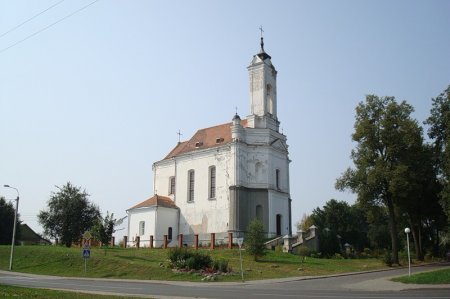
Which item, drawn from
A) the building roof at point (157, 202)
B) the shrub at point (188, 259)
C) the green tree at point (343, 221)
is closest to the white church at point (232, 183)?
the building roof at point (157, 202)

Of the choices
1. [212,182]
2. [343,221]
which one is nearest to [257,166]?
[212,182]

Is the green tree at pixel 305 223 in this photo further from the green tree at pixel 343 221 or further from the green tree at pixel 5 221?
the green tree at pixel 5 221

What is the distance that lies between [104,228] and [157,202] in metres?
8.72

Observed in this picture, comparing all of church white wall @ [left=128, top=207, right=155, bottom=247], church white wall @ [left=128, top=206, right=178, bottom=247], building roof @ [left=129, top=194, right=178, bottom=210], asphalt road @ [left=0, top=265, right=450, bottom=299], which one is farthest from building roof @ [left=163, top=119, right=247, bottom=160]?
asphalt road @ [left=0, top=265, right=450, bottom=299]

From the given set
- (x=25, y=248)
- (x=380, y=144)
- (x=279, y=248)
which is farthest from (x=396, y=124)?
(x=25, y=248)

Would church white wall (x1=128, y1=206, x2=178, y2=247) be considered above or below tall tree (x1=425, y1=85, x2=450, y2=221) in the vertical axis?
below

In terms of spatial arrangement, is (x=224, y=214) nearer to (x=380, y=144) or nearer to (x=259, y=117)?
(x=259, y=117)

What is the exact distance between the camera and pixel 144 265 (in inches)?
1280

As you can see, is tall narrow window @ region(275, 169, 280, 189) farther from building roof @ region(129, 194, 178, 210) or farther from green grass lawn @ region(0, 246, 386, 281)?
green grass lawn @ region(0, 246, 386, 281)

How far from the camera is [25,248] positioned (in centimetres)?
4422

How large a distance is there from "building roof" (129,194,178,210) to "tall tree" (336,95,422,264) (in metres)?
21.3

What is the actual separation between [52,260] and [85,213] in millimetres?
13873

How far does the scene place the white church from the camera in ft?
164

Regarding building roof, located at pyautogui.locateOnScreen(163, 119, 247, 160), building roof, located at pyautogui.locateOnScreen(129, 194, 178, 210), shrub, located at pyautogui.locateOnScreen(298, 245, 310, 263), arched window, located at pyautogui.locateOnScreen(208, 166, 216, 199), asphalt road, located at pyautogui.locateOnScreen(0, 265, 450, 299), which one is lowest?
asphalt road, located at pyautogui.locateOnScreen(0, 265, 450, 299)
